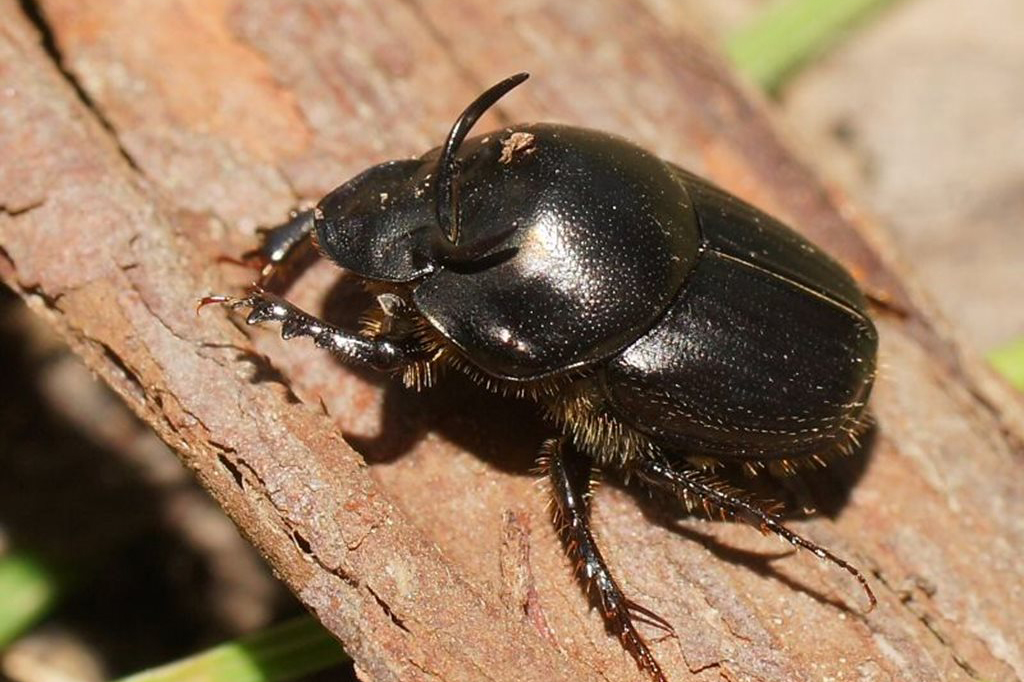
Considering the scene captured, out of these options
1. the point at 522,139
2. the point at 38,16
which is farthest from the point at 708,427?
the point at 38,16

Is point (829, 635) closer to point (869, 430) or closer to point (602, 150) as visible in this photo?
point (869, 430)

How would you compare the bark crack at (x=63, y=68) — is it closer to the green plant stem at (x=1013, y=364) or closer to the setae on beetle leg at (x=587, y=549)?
the setae on beetle leg at (x=587, y=549)

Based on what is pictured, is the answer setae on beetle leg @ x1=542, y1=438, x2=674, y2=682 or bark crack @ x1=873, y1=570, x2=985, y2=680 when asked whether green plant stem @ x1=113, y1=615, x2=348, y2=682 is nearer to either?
setae on beetle leg @ x1=542, y1=438, x2=674, y2=682

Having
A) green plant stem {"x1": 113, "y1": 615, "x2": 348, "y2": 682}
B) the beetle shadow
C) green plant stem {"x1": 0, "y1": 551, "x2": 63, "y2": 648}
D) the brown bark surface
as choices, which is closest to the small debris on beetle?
the brown bark surface

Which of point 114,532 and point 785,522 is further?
point 114,532

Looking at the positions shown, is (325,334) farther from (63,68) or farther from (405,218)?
(63,68)

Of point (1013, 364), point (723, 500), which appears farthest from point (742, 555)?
point (1013, 364)

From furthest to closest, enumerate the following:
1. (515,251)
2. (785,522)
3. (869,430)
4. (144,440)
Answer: (144,440) → (869,430) → (785,522) → (515,251)
